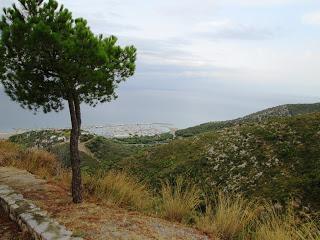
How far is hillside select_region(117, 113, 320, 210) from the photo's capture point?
45.0 ft

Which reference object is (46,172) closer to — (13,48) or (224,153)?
(13,48)

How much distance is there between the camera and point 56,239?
6.66 m

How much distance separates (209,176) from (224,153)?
1.96m

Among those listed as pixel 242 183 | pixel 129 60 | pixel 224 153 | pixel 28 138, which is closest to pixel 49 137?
pixel 28 138

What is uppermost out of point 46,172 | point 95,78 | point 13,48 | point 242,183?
point 13,48

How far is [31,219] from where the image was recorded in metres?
7.65

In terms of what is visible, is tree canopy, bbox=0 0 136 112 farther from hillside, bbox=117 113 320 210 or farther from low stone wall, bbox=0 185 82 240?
hillside, bbox=117 113 320 210

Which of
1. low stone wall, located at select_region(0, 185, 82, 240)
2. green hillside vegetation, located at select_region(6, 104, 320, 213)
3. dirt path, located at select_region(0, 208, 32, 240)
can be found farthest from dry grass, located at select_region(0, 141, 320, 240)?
dirt path, located at select_region(0, 208, 32, 240)

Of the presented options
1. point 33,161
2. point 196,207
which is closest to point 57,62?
point 196,207

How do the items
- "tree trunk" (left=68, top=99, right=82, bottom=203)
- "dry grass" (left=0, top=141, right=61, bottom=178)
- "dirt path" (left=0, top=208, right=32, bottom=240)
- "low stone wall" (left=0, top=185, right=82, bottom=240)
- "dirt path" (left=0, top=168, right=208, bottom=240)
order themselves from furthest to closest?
1. "dry grass" (left=0, top=141, right=61, bottom=178)
2. "tree trunk" (left=68, top=99, right=82, bottom=203)
3. "dirt path" (left=0, top=208, right=32, bottom=240)
4. "dirt path" (left=0, top=168, right=208, bottom=240)
5. "low stone wall" (left=0, top=185, right=82, bottom=240)

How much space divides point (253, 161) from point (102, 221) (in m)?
9.63

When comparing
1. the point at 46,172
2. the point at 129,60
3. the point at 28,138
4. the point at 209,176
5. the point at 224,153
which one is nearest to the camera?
the point at 129,60

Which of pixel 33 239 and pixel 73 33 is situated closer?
pixel 33 239

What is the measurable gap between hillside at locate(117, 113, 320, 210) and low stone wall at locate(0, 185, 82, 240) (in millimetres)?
7298
